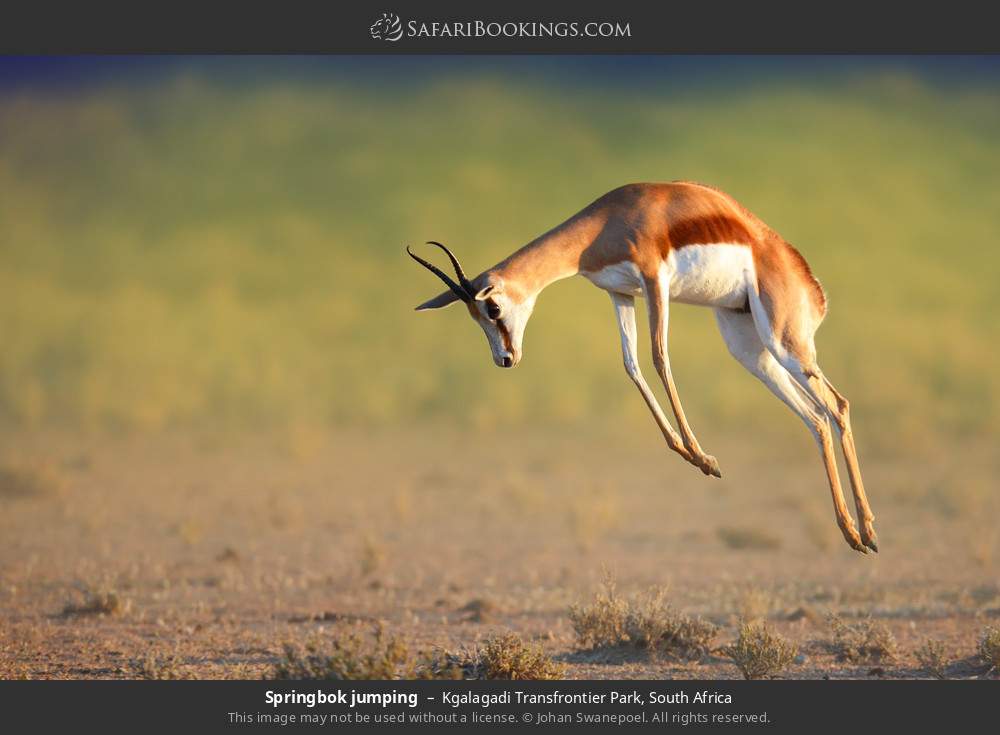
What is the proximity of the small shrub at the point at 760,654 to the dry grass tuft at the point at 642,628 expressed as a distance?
1.11m

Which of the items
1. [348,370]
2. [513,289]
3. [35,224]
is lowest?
[513,289]

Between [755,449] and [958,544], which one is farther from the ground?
[755,449]

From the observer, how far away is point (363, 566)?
21.2m

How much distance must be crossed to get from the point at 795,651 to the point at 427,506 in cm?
1645

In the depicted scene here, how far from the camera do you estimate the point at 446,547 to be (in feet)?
78.9

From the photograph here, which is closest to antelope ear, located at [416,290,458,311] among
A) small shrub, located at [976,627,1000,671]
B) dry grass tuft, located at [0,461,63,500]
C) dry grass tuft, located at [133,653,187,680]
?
dry grass tuft, located at [133,653,187,680]

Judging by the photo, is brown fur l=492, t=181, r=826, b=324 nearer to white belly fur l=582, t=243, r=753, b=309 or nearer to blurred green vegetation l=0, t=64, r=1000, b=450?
white belly fur l=582, t=243, r=753, b=309

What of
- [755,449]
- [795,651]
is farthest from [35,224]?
[795,651]

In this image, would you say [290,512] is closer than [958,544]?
No

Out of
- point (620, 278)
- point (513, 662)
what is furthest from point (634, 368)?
point (513, 662)

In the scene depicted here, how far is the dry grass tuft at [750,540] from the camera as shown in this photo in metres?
24.7

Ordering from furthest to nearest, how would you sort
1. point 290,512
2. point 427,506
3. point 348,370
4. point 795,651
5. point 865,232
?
point 865,232, point 348,370, point 427,506, point 290,512, point 795,651

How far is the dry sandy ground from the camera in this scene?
15.7 meters
